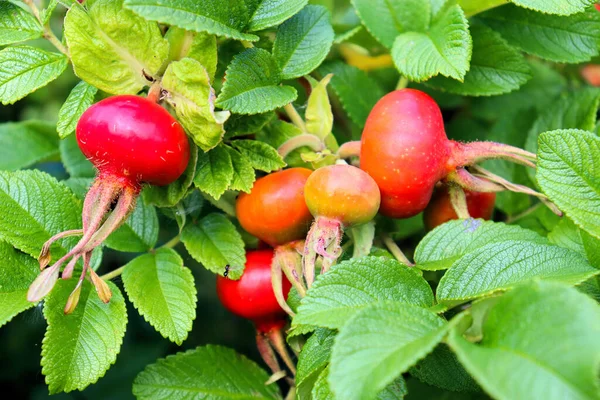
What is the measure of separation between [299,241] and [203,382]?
0.39 meters

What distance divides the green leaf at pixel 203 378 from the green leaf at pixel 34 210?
0.35 m

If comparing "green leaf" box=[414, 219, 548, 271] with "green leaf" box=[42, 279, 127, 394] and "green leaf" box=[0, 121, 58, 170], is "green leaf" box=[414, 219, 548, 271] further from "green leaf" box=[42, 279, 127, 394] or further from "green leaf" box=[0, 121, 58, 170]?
"green leaf" box=[0, 121, 58, 170]

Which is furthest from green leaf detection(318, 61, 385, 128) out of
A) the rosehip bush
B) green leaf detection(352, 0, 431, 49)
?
green leaf detection(352, 0, 431, 49)

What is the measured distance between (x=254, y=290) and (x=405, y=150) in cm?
43

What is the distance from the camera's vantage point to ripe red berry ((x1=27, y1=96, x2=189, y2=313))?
42.2 inches

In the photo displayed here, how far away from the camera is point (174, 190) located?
1.25 meters

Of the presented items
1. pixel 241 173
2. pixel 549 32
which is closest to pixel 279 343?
pixel 241 173

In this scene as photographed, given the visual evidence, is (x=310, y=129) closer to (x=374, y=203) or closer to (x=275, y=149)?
(x=275, y=149)

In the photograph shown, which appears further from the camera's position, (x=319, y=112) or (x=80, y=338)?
(x=319, y=112)

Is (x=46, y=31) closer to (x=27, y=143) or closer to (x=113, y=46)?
(x=113, y=46)

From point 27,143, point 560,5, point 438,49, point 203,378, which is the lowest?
point 203,378

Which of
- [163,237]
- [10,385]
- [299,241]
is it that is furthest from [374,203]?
[10,385]

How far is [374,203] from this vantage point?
117cm

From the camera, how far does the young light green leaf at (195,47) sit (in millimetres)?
1139
